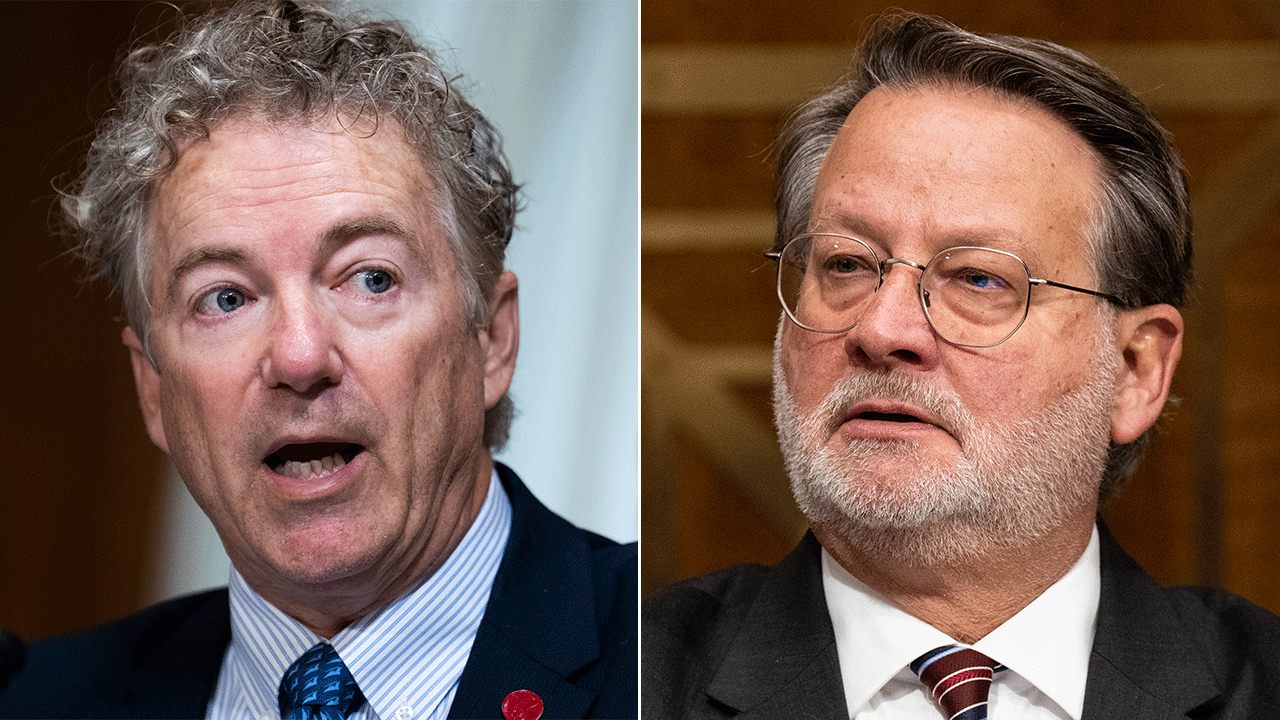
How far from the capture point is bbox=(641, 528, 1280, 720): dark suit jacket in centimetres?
194

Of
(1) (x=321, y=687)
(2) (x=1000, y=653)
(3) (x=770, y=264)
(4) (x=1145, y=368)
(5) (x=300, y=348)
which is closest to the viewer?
(5) (x=300, y=348)

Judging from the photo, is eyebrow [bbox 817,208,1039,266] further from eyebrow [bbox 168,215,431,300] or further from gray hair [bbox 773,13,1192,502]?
eyebrow [bbox 168,215,431,300]

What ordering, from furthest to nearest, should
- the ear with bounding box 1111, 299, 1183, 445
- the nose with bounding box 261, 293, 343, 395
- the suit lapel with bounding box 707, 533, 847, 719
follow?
the ear with bounding box 1111, 299, 1183, 445 → the suit lapel with bounding box 707, 533, 847, 719 → the nose with bounding box 261, 293, 343, 395

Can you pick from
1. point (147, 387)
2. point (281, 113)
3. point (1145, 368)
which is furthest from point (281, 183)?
point (1145, 368)

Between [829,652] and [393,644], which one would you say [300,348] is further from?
[829,652]

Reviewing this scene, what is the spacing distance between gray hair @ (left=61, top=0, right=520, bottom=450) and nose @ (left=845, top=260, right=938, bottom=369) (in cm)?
58

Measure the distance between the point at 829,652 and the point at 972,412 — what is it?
1.50 feet

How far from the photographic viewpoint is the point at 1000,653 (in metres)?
1.96

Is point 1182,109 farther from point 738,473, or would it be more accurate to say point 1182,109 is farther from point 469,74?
point 469,74

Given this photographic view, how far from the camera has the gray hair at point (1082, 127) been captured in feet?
6.69

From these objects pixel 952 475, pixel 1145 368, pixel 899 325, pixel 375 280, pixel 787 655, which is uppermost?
pixel 375 280

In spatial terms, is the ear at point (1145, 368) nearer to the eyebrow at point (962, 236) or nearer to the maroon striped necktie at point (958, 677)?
the eyebrow at point (962, 236)

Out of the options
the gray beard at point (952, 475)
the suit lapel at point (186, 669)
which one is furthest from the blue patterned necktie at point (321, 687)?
the gray beard at point (952, 475)

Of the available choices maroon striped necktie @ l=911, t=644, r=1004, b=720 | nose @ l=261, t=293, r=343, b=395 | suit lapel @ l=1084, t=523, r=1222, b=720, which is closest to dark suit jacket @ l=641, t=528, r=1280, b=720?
suit lapel @ l=1084, t=523, r=1222, b=720
